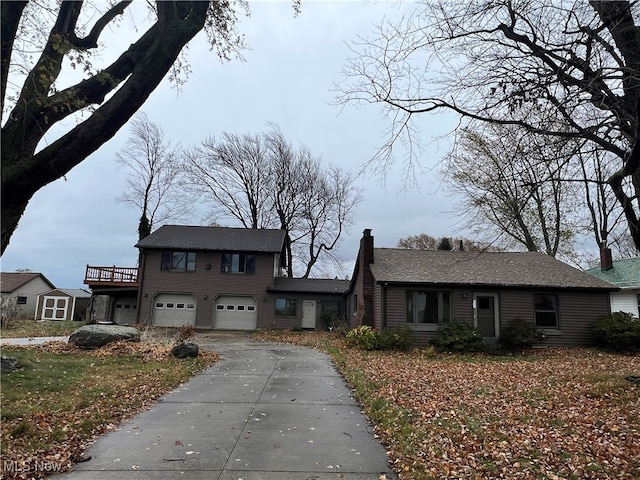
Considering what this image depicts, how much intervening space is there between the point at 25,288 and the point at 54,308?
23.5 feet

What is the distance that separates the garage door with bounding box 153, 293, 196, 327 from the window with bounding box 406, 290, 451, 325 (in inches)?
573

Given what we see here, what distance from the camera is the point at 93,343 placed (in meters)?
13.6

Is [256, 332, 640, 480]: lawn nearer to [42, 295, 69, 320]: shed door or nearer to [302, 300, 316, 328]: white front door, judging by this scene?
[302, 300, 316, 328]: white front door

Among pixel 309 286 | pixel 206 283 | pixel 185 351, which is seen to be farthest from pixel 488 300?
pixel 206 283

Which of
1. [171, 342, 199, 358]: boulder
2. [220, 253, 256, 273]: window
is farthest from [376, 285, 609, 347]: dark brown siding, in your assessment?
[220, 253, 256, 273]: window

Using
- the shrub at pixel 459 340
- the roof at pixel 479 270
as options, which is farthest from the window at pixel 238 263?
the shrub at pixel 459 340

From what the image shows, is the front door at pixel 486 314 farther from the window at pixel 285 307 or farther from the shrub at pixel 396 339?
the window at pixel 285 307

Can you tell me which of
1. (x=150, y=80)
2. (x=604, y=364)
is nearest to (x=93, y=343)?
(x=150, y=80)

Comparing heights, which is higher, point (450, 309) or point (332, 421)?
point (450, 309)

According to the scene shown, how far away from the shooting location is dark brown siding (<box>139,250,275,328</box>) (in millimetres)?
25688

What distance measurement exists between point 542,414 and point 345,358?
24.0 ft

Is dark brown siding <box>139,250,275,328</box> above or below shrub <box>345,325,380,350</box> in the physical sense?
above

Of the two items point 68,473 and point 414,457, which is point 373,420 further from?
point 68,473

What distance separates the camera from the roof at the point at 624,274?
23038mm
